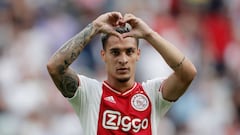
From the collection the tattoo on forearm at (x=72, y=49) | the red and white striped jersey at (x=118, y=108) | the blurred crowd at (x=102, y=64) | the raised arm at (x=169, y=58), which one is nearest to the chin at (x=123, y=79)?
the red and white striped jersey at (x=118, y=108)

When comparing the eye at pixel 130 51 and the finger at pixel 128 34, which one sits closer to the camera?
the finger at pixel 128 34

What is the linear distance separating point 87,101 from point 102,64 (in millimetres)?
6058

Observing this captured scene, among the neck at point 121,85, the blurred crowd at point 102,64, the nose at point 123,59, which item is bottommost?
the blurred crowd at point 102,64

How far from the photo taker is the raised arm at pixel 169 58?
958 cm

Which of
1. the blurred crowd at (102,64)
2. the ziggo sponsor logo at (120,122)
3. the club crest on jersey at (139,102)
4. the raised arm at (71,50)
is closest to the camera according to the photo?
the raised arm at (71,50)

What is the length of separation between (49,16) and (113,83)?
734 cm

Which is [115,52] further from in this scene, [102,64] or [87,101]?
[102,64]

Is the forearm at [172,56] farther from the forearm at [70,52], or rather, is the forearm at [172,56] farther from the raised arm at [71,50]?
the forearm at [70,52]

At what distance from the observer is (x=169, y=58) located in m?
9.67

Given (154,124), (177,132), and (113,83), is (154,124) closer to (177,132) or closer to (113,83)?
(113,83)

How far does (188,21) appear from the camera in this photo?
17203mm

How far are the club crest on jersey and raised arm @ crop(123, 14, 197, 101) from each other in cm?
19

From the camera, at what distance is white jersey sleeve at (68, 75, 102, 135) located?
9734 millimetres

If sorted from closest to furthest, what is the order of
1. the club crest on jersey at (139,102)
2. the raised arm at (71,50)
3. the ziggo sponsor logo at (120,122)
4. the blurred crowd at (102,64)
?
1. the raised arm at (71,50)
2. the ziggo sponsor logo at (120,122)
3. the club crest on jersey at (139,102)
4. the blurred crowd at (102,64)
